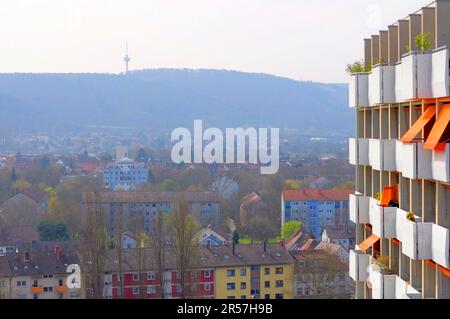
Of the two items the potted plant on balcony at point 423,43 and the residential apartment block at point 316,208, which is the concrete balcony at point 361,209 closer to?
the potted plant on balcony at point 423,43

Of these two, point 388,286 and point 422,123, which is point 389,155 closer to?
point 388,286

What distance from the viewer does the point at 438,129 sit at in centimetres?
340

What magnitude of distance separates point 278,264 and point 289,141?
104 feet

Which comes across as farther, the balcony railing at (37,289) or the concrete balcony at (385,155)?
the balcony railing at (37,289)

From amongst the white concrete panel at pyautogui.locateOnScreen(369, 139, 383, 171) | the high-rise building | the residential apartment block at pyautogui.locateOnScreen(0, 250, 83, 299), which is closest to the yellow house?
the residential apartment block at pyautogui.locateOnScreen(0, 250, 83, 299)

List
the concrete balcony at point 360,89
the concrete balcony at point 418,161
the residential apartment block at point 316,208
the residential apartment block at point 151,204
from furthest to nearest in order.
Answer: the residential apartment block at point 316,208 → the residential apartment block at point 151,204 → the concrete balcony at point 360,89 → the concrete balcony at point 418,161

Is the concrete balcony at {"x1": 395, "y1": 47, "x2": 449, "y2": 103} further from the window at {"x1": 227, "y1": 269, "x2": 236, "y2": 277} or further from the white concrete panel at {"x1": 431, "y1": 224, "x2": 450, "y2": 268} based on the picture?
the window at {"x1": 227, "y1": 269, "x2": 236, "y2": 277}

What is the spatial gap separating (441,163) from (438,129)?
145 millimetres

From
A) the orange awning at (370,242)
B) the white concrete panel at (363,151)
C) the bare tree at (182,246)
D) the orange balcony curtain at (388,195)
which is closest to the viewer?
the orange balcony curtain at (388,195)

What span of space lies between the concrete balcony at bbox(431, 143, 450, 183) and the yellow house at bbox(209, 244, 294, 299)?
15.0 m

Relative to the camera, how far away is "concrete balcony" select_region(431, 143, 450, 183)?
3262 millimetres

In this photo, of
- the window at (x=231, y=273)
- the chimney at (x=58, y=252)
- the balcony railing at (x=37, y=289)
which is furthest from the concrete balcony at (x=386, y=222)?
the chimney at (x=58, y=252)

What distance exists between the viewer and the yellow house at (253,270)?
18828 millimetres

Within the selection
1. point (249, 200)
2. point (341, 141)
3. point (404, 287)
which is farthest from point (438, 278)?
point (341, 141)
